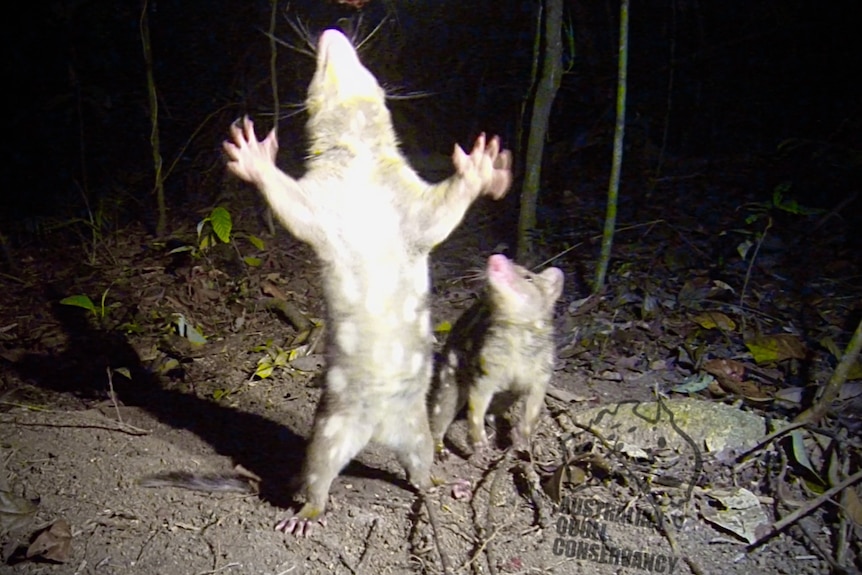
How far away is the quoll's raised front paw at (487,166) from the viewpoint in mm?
2713

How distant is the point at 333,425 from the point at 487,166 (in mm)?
1327

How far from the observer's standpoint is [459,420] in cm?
454

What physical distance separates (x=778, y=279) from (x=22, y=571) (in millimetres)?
5509

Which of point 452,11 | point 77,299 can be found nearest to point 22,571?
point 77,299

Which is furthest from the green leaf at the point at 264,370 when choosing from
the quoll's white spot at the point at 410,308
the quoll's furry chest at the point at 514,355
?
the quoll's white spot at the point at 410,308

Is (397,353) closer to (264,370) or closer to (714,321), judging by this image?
(264,370)

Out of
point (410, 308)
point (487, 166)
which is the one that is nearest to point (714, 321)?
point (410, 308)

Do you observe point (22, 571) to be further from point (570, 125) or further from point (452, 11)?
point (570, 125)

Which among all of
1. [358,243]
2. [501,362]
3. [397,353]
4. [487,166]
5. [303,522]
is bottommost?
[303,522]

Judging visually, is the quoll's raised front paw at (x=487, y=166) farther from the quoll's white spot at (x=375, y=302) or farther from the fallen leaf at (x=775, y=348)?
the fallen leaf at (x=775, y=348)

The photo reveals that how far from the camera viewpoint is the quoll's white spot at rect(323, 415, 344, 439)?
319 centimetres

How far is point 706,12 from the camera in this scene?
361 inches

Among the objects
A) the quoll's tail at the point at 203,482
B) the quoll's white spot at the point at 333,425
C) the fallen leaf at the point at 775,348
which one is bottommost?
the fallen leaf at the point at 775,348

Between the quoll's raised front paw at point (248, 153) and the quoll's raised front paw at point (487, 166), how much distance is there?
70cm
